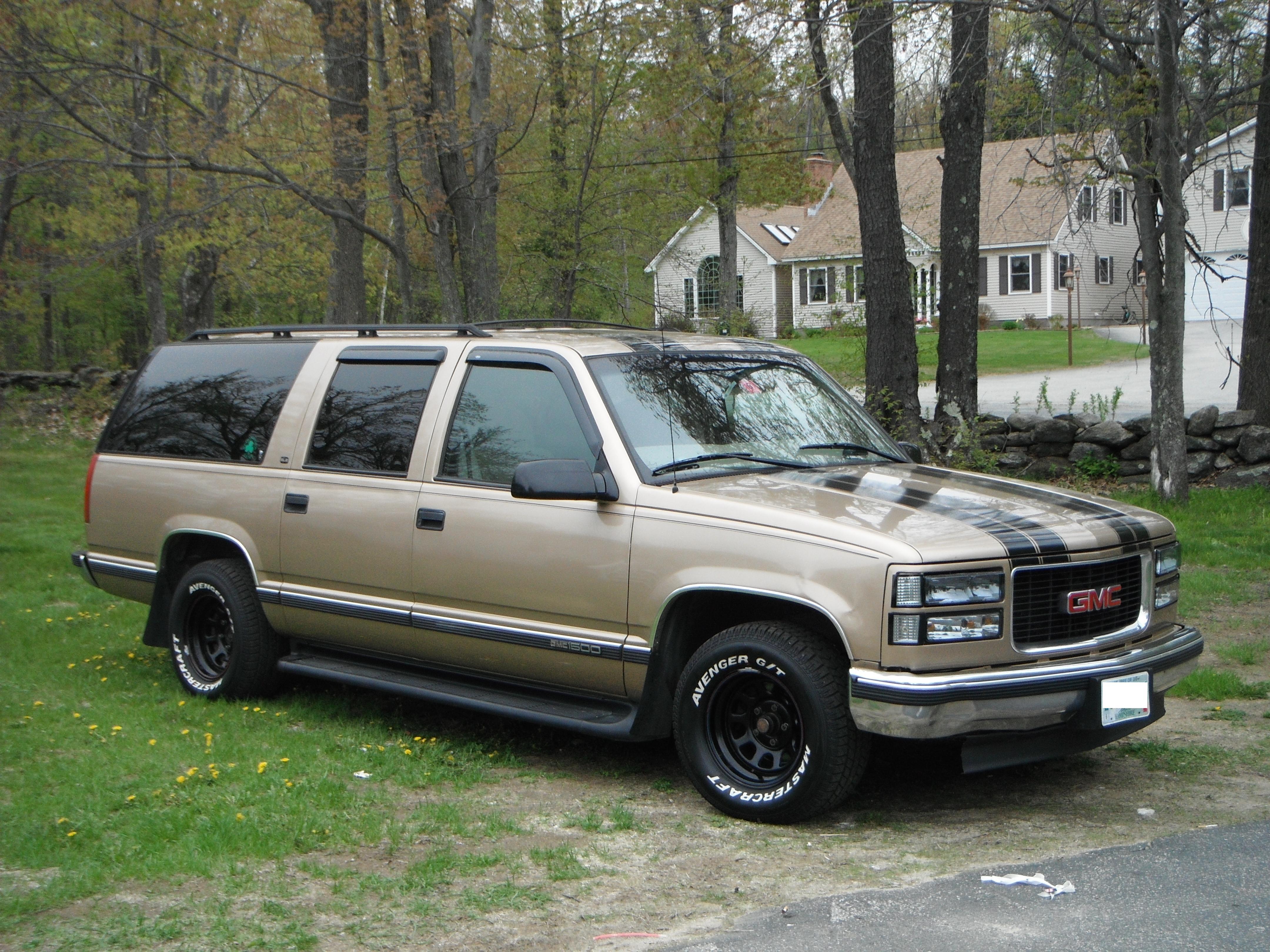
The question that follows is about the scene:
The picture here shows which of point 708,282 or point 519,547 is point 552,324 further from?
point 708,282

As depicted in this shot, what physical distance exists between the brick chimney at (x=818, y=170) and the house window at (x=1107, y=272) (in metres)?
9.99

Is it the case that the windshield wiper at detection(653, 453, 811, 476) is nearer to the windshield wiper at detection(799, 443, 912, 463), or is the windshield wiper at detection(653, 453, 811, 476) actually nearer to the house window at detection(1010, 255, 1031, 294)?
the windshield wiper at detection(799, 443, 912, 463)

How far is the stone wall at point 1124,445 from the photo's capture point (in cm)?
1334

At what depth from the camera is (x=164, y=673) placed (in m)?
7.70

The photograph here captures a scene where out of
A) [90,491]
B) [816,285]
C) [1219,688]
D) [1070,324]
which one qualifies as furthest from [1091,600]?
[816,285]

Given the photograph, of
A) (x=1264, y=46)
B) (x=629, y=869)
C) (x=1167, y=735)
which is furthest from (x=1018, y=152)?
(x=629, y=869)

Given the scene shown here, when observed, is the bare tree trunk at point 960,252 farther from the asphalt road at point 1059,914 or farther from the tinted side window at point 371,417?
the asphalt road at point 1059,914

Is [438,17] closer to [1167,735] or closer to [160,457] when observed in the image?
[160,457]

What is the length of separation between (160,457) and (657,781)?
11.8 ft

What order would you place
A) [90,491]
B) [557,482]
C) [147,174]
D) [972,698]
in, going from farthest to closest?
[147,174], [90,491], [557,482], [972,698]

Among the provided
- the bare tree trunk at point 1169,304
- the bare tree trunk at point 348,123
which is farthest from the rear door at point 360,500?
the bare tree trunk at point 348,123

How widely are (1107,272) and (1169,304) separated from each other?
117 ft

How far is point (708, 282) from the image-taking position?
1444 inches

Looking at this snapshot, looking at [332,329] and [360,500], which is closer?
[360,500]
